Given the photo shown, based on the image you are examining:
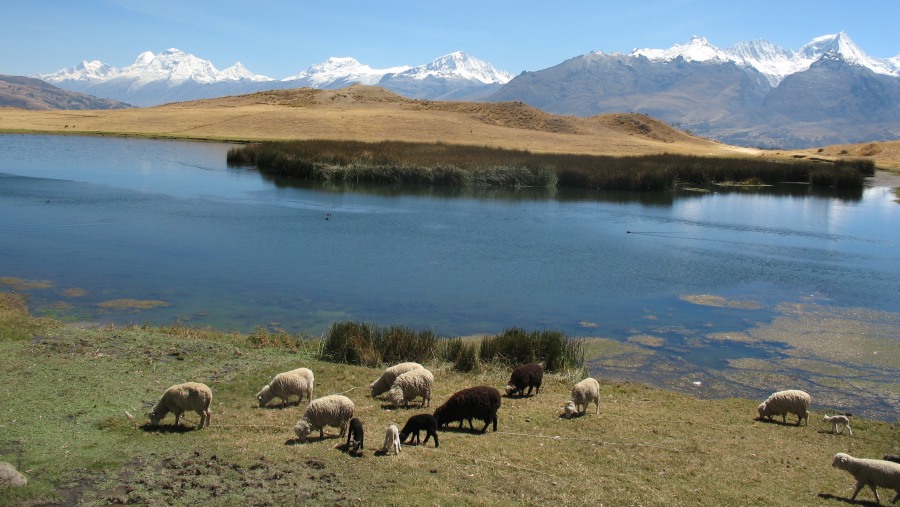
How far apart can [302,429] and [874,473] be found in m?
7.78

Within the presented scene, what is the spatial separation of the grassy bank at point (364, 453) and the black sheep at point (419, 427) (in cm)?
24

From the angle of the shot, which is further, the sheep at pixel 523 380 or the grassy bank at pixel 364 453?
the sheep at pixel 523 380

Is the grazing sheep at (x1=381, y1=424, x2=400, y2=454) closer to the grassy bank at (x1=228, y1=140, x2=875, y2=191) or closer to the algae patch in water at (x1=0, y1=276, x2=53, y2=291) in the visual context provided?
the algae patch in water at (x1=0, y1=276, x2=53, y2=291)

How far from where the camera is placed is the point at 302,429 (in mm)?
10695

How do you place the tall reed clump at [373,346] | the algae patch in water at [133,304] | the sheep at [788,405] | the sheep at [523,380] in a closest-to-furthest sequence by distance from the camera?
the sheep at [788,405] < the sheep at [523,380] < the tall reed clump at [373,346] < the algae patch in water at [133,304]

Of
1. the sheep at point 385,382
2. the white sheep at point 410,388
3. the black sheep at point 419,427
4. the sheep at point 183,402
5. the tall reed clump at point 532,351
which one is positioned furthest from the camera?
the tall reed clump at point 532,351

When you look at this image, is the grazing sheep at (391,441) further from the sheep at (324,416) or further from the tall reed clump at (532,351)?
the tall reed clump at (532,351)

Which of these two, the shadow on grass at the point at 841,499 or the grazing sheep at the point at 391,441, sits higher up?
the grazing sheep at the point at 391,441

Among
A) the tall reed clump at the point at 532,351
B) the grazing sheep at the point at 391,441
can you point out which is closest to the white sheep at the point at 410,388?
the grazing sheep at the point at 391,441

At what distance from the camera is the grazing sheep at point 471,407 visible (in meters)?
11.5

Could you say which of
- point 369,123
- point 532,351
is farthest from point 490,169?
point 532,351

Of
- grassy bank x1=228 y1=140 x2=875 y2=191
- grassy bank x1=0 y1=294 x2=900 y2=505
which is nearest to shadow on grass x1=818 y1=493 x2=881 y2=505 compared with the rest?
grassy bank x1=0 y1=294 x2=900 y2=505

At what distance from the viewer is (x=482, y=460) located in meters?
10.2

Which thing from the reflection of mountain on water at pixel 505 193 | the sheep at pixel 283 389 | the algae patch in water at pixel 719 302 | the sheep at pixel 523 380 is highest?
the reflection of mountain on water at pixel 505 193
